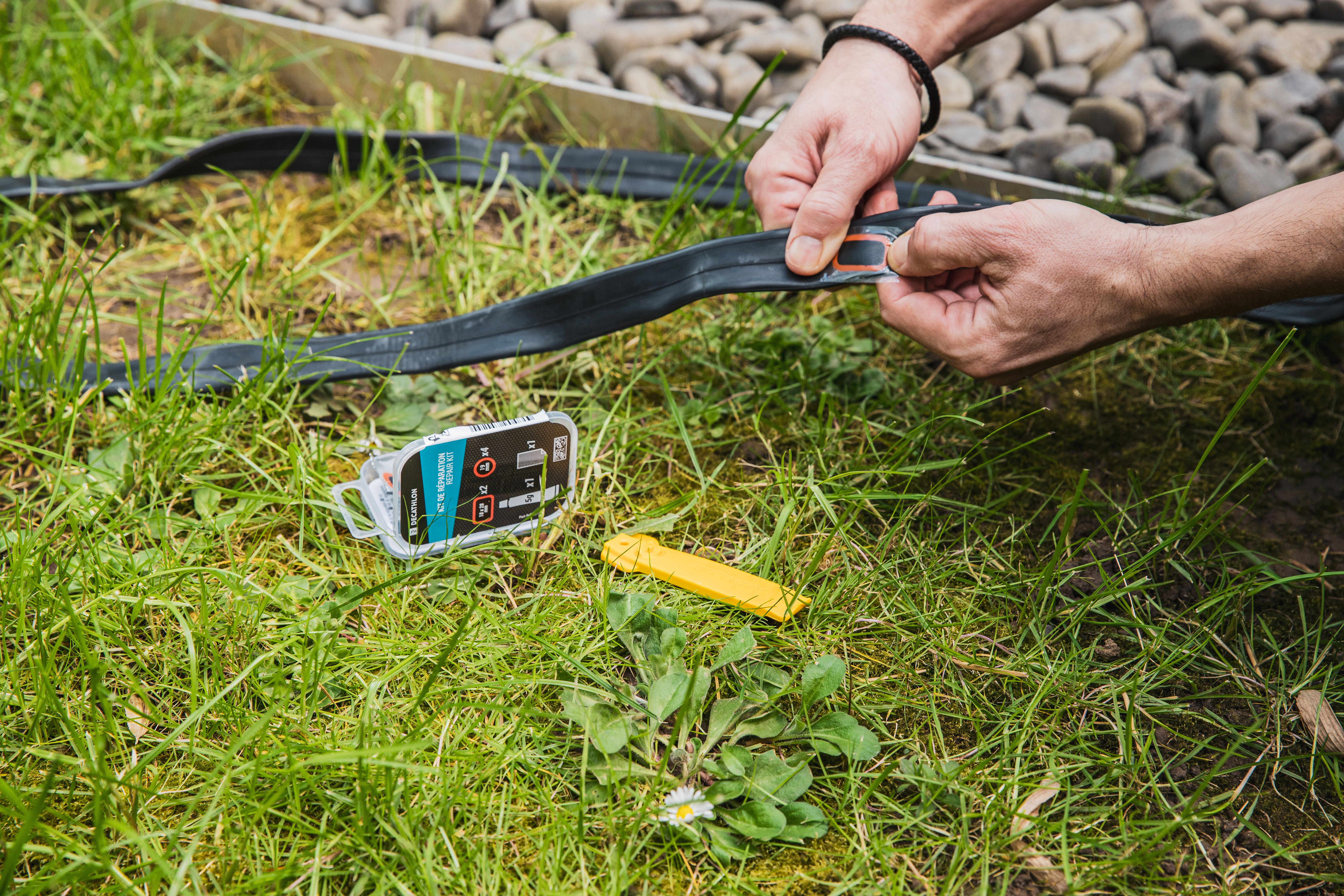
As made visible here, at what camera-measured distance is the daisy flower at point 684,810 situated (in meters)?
1.05

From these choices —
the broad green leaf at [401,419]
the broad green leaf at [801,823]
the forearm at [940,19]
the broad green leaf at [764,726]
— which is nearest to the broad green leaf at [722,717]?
the broad green leaf at [764,726]

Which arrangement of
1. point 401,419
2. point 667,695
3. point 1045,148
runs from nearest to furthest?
point 667,695
point 401,419
point 1045,148

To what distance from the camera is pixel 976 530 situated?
1.46 metres

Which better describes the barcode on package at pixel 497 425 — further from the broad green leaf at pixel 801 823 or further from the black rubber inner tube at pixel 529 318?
the broad green leaf at pixel 801 823

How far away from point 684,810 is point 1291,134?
249 cm

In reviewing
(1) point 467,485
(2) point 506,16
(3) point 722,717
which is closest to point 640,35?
(2) point 506,16

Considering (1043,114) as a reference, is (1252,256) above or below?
above

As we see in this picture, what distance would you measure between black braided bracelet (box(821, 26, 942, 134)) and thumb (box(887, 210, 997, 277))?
402 mm

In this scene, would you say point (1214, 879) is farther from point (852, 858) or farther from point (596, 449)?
point (596, 449)

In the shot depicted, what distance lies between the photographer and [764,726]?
116 cm

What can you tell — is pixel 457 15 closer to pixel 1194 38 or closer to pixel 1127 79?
pixel 1127 79

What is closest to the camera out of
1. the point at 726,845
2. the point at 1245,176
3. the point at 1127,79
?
the point at 726,845

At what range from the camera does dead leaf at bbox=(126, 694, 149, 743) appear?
3.78 feet

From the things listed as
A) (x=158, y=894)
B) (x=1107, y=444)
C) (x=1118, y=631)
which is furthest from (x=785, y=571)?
(x=158, y=894)
